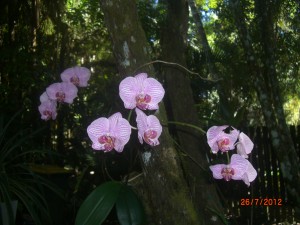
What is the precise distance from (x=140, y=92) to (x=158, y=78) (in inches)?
74.1

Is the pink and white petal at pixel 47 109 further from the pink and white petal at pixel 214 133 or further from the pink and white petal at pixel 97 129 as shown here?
the pink and white petal at pixel 214 133

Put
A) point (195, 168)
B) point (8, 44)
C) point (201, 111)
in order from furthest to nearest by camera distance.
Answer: point (201, 111), point (8, 44), point (195, 168)

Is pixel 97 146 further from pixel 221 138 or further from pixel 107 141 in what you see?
pixel 221 138

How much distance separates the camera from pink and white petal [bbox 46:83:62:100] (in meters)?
1.62

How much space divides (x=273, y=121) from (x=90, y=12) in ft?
10.7

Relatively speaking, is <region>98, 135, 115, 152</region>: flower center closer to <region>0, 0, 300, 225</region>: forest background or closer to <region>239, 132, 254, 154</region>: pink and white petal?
<region>0, 0, 300, 225</region>: forest background

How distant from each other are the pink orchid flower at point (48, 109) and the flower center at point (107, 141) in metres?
0.68

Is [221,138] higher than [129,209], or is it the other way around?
[221,138]

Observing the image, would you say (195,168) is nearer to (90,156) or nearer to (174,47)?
(90,156)

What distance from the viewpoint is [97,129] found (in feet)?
3.37

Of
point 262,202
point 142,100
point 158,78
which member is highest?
point 158,78

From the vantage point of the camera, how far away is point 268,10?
499 cm

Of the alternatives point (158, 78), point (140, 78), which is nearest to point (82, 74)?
point (140, 78)

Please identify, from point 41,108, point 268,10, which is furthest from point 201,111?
point 41,108
